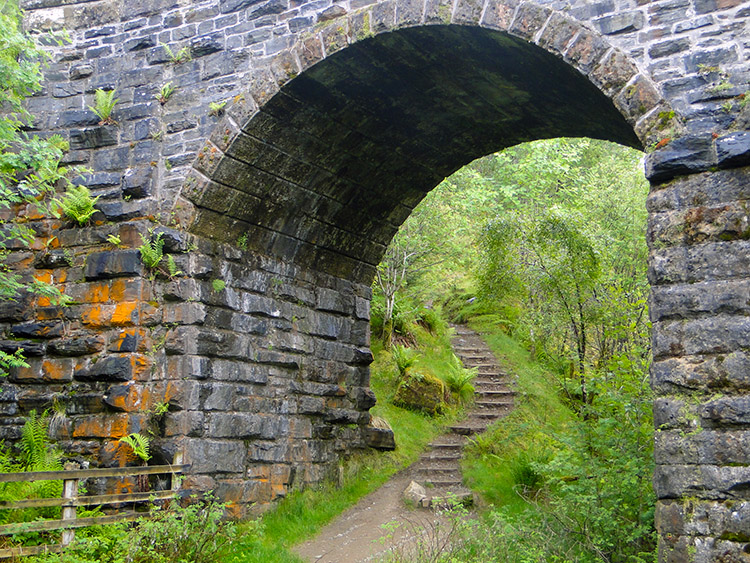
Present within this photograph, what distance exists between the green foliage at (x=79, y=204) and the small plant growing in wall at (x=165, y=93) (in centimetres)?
130

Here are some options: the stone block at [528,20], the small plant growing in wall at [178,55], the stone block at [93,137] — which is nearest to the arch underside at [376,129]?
the stone block at [528,20]

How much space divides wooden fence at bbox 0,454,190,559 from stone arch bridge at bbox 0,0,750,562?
455mm

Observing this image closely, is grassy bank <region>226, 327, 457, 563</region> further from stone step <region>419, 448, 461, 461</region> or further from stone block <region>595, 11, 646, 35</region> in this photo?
stone block <region>595, 11, 646, 35</region>

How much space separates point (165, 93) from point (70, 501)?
449cm

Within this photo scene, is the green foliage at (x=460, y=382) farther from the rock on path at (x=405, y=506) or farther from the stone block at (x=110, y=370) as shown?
the stone block at (x=110, y=370)

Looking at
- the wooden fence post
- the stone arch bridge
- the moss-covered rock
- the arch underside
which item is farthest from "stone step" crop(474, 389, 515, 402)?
the wooden fence post

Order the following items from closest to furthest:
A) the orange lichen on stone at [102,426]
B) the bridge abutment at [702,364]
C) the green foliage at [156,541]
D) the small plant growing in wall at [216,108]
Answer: the bridge abutment at [702,364] → the green foliage at [156,541] → the orange lichen on stone at [102,426] → the small plant growing in wall at [216,108]

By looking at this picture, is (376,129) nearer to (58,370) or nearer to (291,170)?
(291,170)

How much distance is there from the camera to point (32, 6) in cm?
882

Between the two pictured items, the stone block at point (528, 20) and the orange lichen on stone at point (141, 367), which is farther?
the orange lichen on stone at point (141, 367)

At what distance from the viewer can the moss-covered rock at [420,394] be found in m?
13.6

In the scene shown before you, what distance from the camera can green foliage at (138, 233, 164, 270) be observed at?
755 cm

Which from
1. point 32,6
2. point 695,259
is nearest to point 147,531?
point 695,259

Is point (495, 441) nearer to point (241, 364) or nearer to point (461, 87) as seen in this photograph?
point (241, 364)
